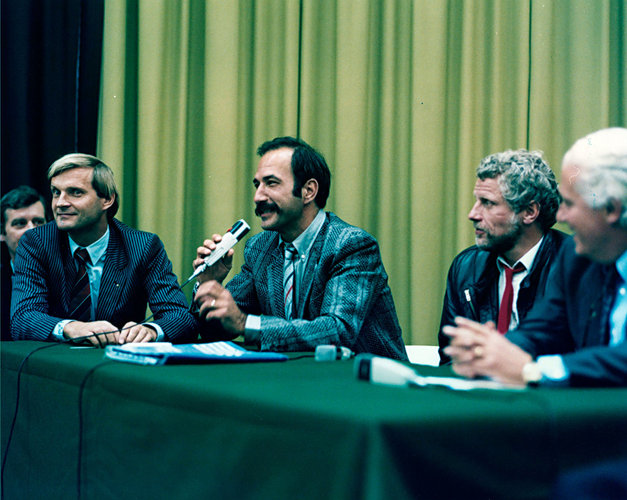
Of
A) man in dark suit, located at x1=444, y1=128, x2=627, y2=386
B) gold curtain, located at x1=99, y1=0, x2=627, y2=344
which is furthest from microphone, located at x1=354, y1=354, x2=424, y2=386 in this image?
gold curtain, located at x1=99, y1=0, x2=627, y2=344

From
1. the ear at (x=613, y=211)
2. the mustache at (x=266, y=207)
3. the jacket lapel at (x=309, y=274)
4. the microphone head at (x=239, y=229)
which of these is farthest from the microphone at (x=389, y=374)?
the mustache at (x=266, y=207)

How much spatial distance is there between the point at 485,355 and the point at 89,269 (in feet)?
5.05

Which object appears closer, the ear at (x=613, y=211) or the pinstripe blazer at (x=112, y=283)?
the ear at (x=613, y=211)

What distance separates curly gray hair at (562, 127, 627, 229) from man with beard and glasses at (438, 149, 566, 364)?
98cm

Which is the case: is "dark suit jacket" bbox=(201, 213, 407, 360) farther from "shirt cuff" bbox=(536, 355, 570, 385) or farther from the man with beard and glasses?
"shirt cuff" bbox=(536, 355, 570, 385)

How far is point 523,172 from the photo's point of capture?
2.41 m

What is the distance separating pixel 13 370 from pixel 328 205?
196 cm

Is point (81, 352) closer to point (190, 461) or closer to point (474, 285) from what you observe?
point (190, 461)

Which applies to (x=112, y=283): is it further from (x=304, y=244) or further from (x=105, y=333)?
(x=304, y=244)

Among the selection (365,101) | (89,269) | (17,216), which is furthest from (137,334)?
(365,101)

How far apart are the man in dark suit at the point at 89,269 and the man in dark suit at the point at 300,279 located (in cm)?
22

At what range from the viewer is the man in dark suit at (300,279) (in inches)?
72.2

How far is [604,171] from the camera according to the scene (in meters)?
1.24

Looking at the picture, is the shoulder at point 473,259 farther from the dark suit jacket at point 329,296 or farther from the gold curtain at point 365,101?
the gold curtain at point 365,101
